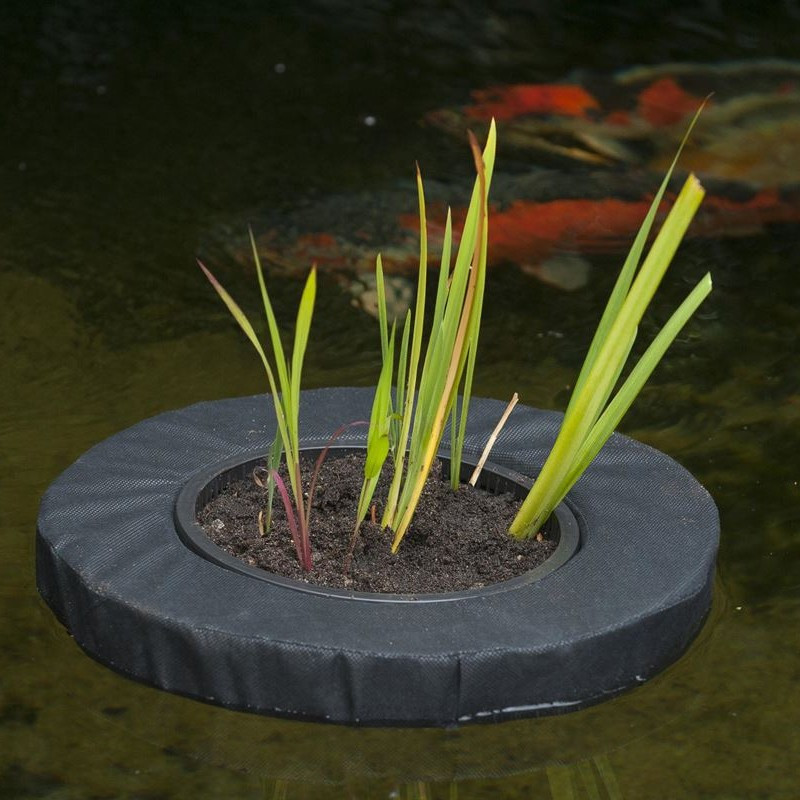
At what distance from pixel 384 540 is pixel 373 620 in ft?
0.73

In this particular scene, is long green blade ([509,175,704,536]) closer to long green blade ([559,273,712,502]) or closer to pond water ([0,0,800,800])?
long green blade ([559,273,712,502])

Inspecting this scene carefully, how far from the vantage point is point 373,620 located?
1655 mm

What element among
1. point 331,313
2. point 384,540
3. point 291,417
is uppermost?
point 291,417

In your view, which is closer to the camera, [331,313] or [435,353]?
[435,353]

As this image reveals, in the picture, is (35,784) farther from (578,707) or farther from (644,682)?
(644,682)

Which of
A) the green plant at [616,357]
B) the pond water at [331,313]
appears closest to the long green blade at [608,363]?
the green plant at [616,357]

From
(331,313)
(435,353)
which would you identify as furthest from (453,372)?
(331,313)

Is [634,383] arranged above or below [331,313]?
above

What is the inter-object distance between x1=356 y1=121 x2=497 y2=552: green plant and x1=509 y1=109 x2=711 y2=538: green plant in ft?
0.52

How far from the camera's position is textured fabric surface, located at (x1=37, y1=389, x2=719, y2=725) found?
1617 mm

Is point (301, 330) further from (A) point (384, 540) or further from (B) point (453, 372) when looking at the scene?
(A) point (384, 540)

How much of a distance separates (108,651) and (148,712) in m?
0.10

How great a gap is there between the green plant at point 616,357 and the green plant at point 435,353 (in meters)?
0.16

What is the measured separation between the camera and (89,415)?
270cm
